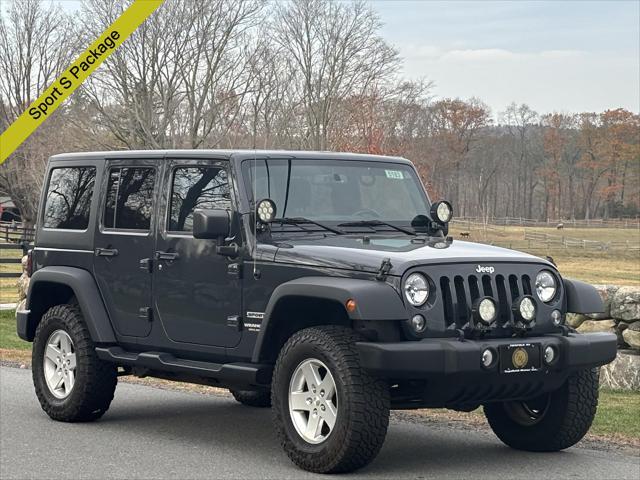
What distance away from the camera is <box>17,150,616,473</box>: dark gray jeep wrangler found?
22.7 feet

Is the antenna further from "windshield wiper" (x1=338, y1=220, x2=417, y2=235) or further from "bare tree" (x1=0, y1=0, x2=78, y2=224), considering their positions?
"bare tree" (x1=0, y1=0, x2=78, y2=224)

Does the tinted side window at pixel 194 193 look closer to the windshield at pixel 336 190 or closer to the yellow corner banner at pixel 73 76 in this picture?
the windshield at pixel 336 190

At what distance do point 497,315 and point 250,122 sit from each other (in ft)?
117

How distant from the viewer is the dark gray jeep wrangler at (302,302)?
6907 millimetres

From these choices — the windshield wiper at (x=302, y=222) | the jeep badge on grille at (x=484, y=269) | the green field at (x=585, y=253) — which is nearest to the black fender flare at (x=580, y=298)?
the jeep badge on grille at (x=484, y=269)

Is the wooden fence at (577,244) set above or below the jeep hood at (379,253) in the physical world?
below

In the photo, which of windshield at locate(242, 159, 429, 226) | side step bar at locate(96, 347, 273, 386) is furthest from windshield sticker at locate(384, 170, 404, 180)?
side step bar at locate(96, 347, 273, 386)

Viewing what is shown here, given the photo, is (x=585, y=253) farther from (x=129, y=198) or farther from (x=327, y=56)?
(x=129, y=198)

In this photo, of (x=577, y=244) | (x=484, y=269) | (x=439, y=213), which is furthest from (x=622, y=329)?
(x=577, y=244)

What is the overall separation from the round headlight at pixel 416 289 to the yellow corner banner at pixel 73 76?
11.5 feet

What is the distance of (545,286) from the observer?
752cm

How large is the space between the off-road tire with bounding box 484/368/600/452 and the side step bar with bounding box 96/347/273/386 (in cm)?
184

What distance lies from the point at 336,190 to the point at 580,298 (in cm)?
189

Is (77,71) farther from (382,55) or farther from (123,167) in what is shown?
(382,55)
